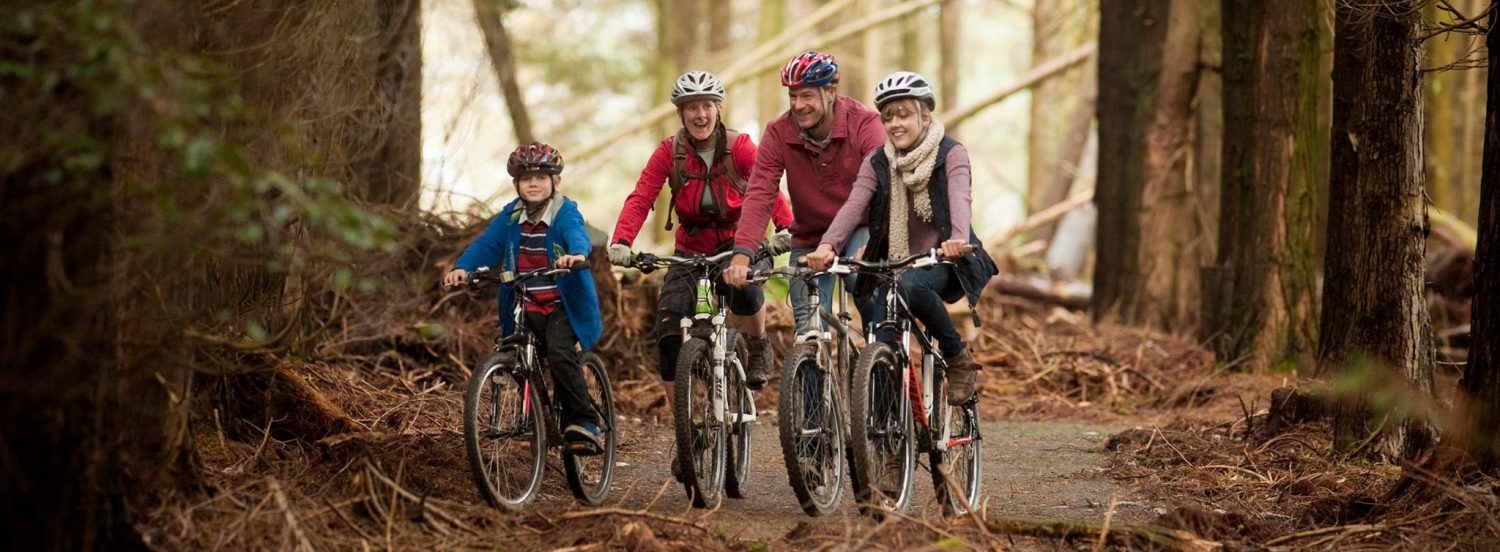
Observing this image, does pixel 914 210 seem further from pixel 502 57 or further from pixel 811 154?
pixel 502 57

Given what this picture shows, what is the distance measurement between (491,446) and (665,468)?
230 cm

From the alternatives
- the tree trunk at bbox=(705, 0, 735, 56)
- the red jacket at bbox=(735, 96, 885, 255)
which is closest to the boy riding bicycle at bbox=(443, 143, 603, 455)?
the red jacket at bbox=(735, 96, 885, 255)

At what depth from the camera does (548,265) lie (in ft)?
24.9

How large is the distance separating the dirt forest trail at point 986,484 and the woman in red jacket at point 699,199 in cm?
66

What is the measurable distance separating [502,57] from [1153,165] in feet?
23.4

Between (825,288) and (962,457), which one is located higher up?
(825,288)

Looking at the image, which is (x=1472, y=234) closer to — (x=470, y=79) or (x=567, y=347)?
(x=470, y=79)

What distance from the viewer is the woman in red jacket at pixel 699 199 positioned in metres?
8.09

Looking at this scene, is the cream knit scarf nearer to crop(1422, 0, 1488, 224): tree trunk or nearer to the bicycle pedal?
the bicycle pedal

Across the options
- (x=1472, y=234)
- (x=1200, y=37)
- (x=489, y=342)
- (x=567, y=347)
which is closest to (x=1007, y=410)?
(x=489, y=342)

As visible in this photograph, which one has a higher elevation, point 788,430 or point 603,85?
point 603,85

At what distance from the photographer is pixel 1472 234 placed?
20578mm

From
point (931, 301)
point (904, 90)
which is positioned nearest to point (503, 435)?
point (931, 301)

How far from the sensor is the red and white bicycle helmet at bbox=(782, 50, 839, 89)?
7906 mm
